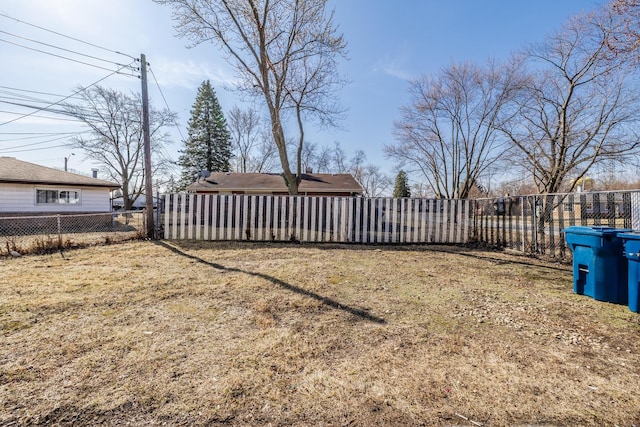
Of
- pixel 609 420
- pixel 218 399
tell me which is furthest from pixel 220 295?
pixel 609 420

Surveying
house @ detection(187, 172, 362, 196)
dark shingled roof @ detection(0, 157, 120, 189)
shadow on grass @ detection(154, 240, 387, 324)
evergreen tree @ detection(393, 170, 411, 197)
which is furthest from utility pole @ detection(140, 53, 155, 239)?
evergreen tree @ detection(393, 170, 411, 197)

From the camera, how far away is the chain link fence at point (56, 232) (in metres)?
6.66

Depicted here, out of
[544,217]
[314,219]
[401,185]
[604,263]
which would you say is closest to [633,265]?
[604,263]

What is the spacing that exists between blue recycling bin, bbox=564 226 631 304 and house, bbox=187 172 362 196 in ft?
48.5

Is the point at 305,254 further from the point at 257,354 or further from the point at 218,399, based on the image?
the point at 218,399

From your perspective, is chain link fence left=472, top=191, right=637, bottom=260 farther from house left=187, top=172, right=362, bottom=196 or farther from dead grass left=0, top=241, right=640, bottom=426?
house left=187, top=172, right=362, bottom=196

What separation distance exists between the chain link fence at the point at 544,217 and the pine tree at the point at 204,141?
1030 inches

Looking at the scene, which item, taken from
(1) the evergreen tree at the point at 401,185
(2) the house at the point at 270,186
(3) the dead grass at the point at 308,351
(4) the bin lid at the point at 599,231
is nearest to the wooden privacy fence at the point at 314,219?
(3) the dead grass at the point at 308,351

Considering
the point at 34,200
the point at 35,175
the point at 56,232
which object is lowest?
the point at 56,232

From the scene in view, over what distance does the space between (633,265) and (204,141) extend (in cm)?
3086

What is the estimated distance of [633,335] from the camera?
289 centimetres

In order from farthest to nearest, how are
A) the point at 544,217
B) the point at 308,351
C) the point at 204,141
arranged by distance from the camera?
the point at 204,141 → the point at 544,217 → the point at 308,351

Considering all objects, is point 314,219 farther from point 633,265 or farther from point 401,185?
point 401,185

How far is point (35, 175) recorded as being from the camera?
520 inches
